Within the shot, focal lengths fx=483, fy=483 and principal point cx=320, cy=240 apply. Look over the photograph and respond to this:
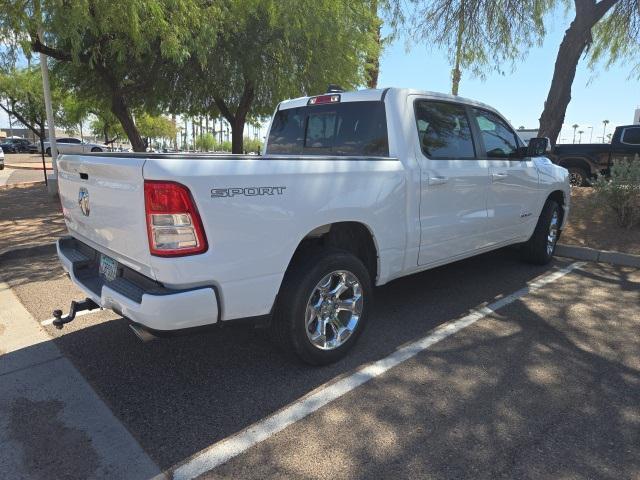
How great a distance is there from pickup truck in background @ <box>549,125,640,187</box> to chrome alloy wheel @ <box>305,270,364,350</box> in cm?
1049

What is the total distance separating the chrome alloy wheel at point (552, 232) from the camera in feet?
20.3

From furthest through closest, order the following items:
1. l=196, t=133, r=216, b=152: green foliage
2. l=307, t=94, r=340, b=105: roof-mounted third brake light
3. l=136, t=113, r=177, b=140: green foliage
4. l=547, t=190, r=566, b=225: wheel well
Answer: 1. l=196, t=133, r=216, b=152: green foliage
2. l=136, t=113, r=177, b=140: green foliage
3. l=547, t=190, r=566, b=225: wheel well
4. l=307, t=94, r=340, b=105: roof-mounted third brake light

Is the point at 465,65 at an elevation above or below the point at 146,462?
above

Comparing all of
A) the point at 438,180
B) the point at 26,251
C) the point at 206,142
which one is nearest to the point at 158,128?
the point at 206,142

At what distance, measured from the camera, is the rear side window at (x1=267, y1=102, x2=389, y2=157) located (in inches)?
157

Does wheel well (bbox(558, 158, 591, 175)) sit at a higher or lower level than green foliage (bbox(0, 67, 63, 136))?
lower

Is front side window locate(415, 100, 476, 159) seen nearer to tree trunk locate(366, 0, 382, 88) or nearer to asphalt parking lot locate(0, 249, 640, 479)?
asphalt parking lot locate(0, 249, 640, 479)

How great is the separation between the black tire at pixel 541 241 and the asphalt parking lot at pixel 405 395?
1295 millimetres

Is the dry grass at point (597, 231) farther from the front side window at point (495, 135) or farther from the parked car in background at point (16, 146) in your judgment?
the parked car in background at point (16, 146)

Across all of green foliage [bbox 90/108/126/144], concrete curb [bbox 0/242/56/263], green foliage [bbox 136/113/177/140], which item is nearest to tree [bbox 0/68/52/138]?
green foliage [bbox 90/108/126/144]

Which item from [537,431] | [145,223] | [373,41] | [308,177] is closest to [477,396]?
[537,431]

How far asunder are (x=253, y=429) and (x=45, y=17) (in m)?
8.90

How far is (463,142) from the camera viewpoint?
4.50m

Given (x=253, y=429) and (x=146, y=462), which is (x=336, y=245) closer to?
(x=253, y=429)
